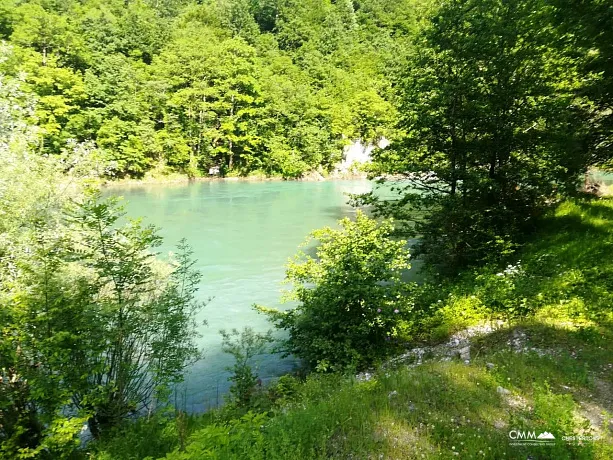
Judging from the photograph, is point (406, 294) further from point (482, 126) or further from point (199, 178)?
point (199, 178)

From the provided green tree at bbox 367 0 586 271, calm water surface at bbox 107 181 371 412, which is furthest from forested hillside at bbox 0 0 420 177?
green tree at bbox 367 0 586 271

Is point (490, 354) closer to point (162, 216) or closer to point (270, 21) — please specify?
point (162, 216)

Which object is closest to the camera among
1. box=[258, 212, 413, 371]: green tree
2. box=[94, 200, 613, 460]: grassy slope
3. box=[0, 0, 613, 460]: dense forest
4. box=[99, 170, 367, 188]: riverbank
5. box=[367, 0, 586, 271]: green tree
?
box=[94, 200, 613, 460]: grassy slope

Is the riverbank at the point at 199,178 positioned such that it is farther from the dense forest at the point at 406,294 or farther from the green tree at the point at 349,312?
the green tree at the point at 349,312

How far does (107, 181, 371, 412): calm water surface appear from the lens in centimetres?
787

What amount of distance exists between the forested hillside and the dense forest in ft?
81.8

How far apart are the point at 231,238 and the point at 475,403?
15.2 m

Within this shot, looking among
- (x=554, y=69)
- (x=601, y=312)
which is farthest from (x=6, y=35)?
(x=601, y=312)

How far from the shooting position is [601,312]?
18.7 feet

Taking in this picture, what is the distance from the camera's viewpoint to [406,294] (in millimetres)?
8367

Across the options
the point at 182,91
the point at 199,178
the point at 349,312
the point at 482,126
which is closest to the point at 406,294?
the point at 349,312

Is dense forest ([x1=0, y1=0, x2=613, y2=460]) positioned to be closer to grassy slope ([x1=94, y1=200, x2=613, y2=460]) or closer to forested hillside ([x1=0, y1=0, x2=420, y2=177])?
grassy slope ([x1=94, y1=200, x2=613, y2=460])

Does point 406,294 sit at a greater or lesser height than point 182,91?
lesser

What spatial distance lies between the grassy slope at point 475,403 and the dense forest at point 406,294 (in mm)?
26
